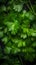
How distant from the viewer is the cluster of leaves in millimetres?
2037

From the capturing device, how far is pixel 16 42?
209cm

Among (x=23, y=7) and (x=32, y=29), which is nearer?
(x=32, y=29)

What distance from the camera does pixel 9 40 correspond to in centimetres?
214

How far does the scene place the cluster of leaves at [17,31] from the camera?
2037mm

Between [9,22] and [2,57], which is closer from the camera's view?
[9,22]

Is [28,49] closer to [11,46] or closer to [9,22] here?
[11,46]

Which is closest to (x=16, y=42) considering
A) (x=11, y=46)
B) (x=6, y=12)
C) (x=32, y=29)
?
(x=11, y=46)

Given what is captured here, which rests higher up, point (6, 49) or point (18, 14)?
point (18, 14)

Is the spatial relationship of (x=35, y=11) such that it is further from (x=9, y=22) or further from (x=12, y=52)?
(x=12, y=52)

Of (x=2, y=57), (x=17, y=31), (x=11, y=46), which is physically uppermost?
(x=17, y=31)

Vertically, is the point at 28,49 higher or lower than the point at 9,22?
lower

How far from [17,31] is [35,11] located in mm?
327

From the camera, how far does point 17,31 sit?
2.06 metres

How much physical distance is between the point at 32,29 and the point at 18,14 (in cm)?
24
